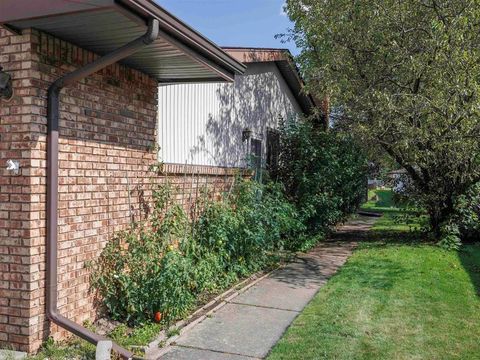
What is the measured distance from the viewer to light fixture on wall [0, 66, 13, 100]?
409 centimetres

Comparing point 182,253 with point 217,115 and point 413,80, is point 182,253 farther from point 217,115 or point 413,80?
point 413,80

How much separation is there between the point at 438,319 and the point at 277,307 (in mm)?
1861

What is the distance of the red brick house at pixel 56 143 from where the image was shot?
3941 mm

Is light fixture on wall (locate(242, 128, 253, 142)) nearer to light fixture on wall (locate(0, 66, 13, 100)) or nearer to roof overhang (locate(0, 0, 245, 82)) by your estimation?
roof overhang (locate(0, 0, 245, 82))

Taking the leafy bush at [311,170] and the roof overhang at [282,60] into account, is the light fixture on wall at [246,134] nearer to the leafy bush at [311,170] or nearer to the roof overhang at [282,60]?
the leafy bush at [311,170]

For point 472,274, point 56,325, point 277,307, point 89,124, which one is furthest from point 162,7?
point 472,274

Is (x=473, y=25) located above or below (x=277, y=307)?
above

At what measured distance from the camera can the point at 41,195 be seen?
162 inches

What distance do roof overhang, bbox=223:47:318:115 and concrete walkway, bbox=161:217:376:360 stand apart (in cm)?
381

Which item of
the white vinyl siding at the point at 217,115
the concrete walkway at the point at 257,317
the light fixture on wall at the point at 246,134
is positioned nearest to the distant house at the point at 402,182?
the white vinyl siding at the point at 217,115

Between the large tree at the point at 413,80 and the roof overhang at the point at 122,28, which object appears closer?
the roof overhang at the point at 122,28

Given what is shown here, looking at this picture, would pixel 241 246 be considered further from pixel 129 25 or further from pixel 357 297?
pixel 129 25

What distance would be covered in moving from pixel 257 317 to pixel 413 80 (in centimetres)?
620

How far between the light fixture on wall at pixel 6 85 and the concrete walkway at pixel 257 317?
268 centimetres
